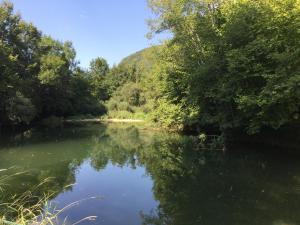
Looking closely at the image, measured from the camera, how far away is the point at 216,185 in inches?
511

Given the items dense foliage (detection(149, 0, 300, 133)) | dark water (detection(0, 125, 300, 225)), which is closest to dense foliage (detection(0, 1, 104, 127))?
dark water (detection(0, 125, 300, 225))

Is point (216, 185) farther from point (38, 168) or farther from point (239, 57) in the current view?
point (239, 57)

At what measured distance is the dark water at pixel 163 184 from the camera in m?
9.56

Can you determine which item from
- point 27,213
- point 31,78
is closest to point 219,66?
point 27,213

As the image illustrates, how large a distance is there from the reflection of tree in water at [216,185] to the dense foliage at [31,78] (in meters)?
17.3

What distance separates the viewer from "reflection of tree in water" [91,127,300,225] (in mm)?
9422

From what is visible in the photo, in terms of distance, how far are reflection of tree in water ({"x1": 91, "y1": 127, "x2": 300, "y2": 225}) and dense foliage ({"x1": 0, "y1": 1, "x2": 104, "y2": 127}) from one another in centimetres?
1725

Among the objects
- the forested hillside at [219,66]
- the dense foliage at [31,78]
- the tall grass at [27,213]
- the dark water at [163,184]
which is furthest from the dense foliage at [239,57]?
the dense foliage at [31,78]

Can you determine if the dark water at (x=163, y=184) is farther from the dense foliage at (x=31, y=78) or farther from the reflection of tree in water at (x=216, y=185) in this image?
the dense foliage at (x=31, y=78)

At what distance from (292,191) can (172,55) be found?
60.7ft

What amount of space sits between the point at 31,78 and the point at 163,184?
37.1 m

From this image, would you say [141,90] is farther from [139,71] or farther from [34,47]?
[34,47]

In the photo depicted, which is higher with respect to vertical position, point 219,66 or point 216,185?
point 219,66

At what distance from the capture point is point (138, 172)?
1617 centimetres
